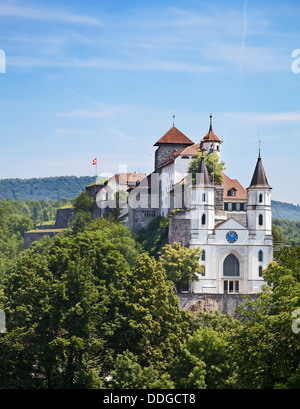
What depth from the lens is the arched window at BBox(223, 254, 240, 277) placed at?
81875 mm

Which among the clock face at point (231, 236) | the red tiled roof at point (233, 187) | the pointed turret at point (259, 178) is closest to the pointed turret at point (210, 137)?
the red tiled roof at point (233, 187)

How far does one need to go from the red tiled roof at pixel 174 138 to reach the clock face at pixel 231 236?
2528cm

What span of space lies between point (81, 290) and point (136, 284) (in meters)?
5.08

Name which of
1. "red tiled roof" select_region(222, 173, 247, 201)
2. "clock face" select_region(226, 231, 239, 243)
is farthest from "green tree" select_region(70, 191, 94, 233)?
"clock face" select_region(226, 231, 239, 243)

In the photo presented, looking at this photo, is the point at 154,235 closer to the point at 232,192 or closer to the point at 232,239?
the point at 232,192

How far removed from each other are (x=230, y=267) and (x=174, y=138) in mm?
28325

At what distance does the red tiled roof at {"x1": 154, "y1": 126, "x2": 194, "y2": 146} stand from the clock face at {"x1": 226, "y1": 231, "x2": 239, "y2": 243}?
25.3 m

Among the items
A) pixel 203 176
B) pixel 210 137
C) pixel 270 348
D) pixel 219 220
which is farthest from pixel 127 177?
pixel 270 348

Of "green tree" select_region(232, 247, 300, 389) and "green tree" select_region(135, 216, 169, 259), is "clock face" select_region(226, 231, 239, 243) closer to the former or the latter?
"green tree" select_region(135, 216, 169, 259)

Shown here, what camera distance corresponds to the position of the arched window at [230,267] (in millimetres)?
81875

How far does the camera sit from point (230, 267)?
82000mm

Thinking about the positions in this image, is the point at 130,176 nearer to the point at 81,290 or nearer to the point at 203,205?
the point at 203,205

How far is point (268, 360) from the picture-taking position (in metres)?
36.2
